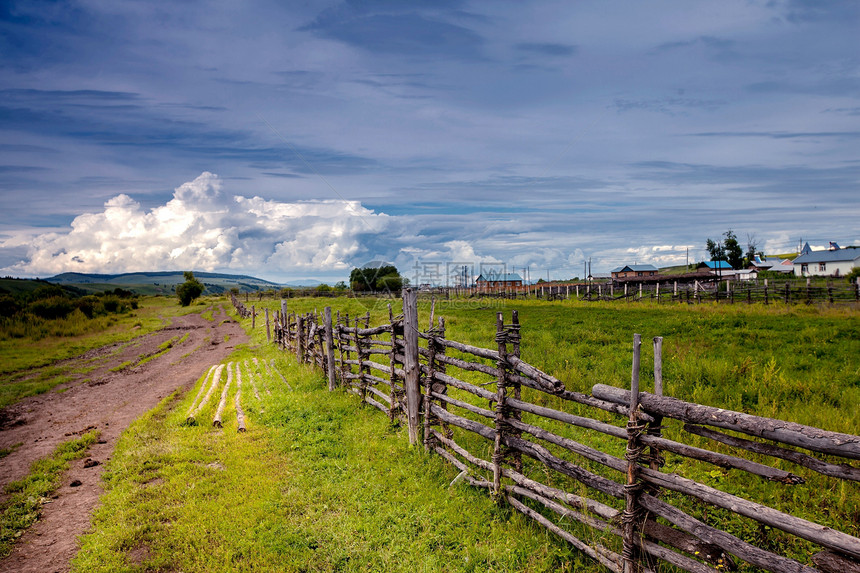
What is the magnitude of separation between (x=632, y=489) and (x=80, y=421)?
40.1 ft

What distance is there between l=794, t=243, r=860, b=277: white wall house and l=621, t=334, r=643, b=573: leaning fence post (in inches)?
3145

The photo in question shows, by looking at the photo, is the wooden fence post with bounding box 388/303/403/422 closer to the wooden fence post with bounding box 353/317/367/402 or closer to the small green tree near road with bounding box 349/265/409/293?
the wooden fence post with bounding box 353/317/367/402

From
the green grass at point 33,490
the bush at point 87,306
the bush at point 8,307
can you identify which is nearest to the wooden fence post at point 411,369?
the green grass at point 33,490

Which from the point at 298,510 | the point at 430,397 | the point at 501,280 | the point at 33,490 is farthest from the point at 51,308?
the point at 501,280

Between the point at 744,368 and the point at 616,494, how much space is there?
28.6ft

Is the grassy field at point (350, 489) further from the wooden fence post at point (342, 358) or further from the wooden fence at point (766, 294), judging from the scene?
the wooden fence at point (766, 294)

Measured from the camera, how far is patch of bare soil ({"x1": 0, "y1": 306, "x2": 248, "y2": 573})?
5105 mm

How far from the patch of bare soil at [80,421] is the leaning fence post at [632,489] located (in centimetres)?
594

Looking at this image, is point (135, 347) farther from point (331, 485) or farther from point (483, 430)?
point (483, 430)

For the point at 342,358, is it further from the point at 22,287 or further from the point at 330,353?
the point at 22,287

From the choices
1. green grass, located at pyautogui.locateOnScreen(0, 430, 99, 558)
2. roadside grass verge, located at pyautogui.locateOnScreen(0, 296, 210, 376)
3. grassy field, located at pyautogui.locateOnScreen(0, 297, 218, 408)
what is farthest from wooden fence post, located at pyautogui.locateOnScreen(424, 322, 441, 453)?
roadside grass verge, located at pyautogui.locateOnScreen(0, 296, 210, 376)

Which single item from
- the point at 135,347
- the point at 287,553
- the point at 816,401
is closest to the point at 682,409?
the point at 287,553

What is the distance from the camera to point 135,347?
22.0m

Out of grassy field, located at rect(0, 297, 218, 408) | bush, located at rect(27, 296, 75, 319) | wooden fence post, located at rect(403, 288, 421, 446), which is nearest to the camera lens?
wooden fence post, located at rect(403, 288, 421, 446)
